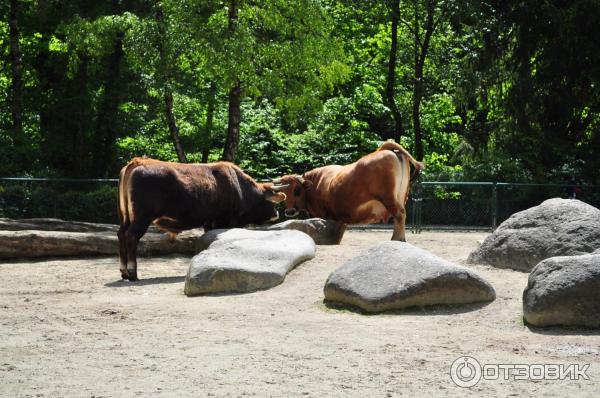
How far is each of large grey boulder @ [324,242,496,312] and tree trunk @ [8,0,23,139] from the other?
55.2ft

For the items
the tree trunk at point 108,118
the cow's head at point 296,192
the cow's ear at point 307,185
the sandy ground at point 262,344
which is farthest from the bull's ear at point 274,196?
the tree trunk at point 108,118

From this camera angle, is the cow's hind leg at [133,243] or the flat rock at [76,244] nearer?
the cow's hind leg at [133,243]

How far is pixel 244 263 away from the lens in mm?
11219

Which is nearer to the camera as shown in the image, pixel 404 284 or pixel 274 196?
pixel 404 284

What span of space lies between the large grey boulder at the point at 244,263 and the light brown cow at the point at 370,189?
9.34 ft

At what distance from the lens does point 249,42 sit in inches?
713

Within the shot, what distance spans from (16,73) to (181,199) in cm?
1350

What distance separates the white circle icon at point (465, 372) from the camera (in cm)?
684

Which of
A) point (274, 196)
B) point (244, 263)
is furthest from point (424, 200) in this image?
point (244, 263)

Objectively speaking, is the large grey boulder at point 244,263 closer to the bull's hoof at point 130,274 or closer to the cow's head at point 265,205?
the bull's hoof at point 130,274

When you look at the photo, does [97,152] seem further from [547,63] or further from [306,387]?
[306,387]

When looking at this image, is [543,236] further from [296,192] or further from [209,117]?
[209,117]

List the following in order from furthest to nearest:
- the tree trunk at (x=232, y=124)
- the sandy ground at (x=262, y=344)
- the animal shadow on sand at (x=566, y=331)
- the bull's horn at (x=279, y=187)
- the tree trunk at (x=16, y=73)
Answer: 1. the tree trunk at (x=16, y=73)
2. the tree trunk at (x=232, y=124)
3. the bull's horn at (x=279, y=187)
4. the animal shadow on sand at (x=566, y=331)
5. the sandy ground at (x=262, y=344)

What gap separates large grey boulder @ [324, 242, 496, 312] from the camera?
9.59 metres
